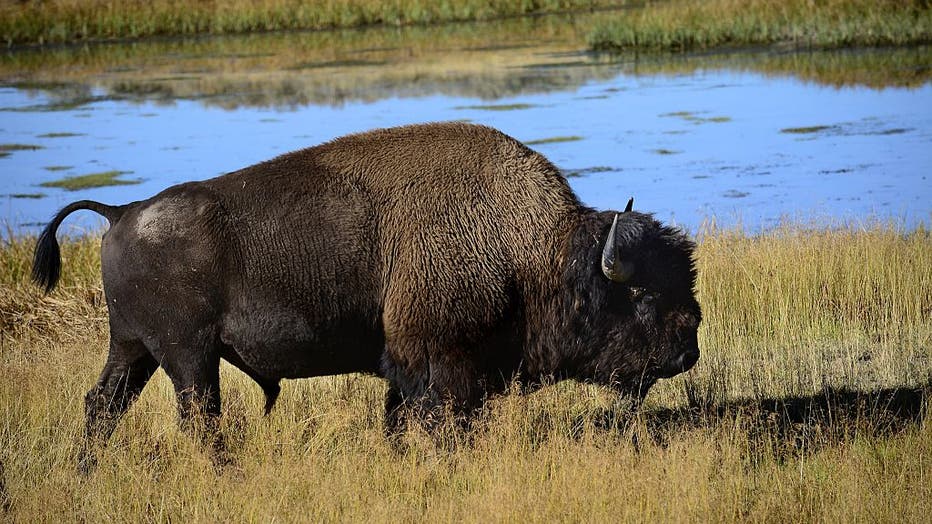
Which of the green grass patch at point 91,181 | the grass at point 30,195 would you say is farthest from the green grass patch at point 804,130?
the grass at point 30,195

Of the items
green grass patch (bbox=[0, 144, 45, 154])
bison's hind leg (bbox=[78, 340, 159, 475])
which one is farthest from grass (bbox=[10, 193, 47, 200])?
bison's hind leg (bbox=[78, 340, 159, 475])

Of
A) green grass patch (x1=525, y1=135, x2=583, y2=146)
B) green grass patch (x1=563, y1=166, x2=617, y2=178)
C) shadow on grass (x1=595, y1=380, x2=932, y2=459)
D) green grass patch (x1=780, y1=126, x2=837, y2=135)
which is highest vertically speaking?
shadow on grass (x1=595, y1=380, x2=932, y2=459)

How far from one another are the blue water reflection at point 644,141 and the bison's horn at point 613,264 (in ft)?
22.5

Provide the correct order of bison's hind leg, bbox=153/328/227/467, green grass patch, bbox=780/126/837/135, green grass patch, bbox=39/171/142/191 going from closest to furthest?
bison's hind leg, bbox=153/328/227/467
green grass patch, bbox=39/171/142/191
green grass patch, bbox=780/126/837/135

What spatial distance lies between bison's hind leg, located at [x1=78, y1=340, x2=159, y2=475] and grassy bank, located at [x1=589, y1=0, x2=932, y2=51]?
25698 millimetres

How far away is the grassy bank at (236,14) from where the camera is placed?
43125 millimetres

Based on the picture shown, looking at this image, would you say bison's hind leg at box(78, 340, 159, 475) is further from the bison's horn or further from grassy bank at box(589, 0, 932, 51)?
grassy bank at box(589, 0, 932, 51)

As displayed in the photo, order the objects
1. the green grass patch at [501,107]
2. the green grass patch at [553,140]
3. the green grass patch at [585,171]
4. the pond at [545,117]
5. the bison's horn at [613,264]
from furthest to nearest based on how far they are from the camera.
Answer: the green grass patch at [501,107] < the green grass patch at [553,140] < the green grass patch at [585,171] < the pond at [545,117] < the bison's horn at [613,264]

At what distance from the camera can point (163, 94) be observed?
29.8 m

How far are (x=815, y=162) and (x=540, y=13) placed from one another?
27777 millimetres

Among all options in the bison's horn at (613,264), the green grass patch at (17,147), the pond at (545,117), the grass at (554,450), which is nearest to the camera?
the grass at (554,450)

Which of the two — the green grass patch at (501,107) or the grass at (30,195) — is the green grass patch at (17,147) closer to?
A: the grass at (30,195)

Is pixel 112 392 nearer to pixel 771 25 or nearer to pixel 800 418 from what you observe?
pixel 800 418

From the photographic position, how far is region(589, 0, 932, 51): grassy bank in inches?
1134
